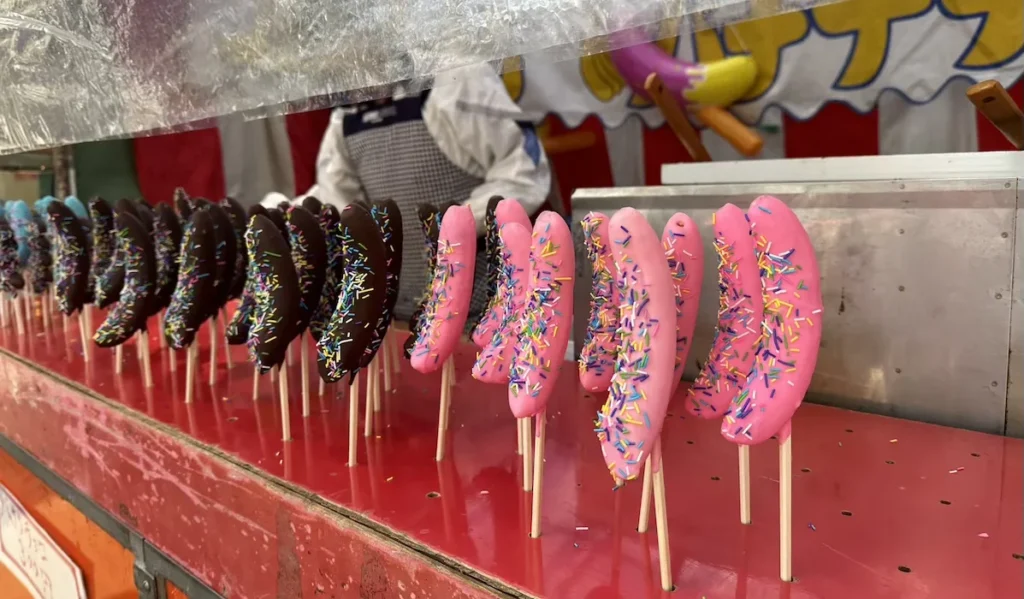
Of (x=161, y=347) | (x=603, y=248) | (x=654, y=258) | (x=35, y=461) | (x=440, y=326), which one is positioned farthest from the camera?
(x=161, y=347)

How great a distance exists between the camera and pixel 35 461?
56.5 inches

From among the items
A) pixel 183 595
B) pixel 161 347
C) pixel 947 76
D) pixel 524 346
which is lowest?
pixel 183 595

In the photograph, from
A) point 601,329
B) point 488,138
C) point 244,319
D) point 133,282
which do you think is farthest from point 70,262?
point 601,329

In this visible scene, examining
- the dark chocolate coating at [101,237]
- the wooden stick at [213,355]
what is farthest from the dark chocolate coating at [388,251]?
the dark chocolate coating at [101,237]

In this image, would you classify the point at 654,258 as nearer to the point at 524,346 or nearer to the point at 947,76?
the point at 524,346

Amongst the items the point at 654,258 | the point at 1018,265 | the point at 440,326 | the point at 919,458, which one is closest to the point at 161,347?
the point at 440,326

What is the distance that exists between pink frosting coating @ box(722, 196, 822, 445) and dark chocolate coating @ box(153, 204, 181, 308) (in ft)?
3.36

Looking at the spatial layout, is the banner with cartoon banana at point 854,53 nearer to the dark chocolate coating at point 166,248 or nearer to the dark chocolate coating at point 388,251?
the dark chocolate coating at point 388,251

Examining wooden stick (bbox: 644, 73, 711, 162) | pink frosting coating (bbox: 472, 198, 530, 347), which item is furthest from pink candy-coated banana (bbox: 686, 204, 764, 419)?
wooden stick (bbox: 644, 73, 711, 162)

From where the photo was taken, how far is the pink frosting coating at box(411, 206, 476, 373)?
2.78ft

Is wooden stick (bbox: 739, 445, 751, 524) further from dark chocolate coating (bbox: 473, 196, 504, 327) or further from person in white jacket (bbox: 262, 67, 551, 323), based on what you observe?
person in white jacket (bbox: 262, 67, 551, 323)

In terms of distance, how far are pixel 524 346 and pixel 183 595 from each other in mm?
716

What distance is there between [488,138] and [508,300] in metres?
0.98

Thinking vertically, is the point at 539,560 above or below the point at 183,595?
above
